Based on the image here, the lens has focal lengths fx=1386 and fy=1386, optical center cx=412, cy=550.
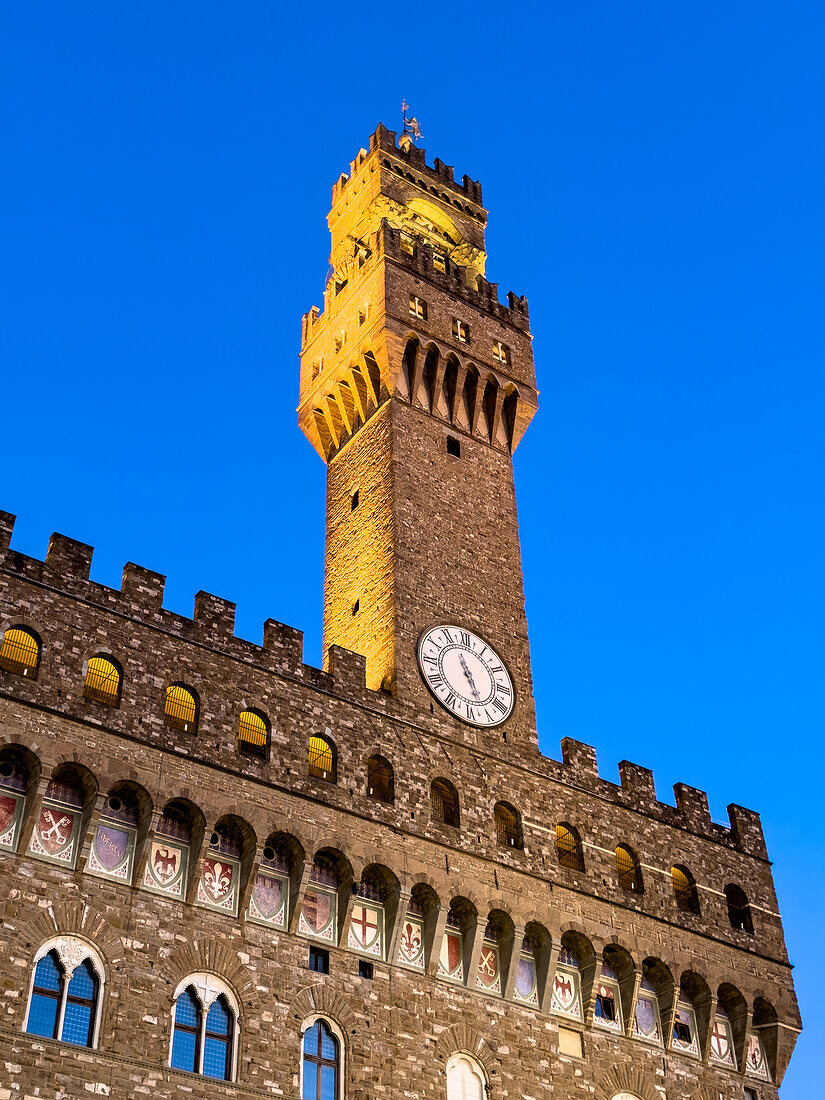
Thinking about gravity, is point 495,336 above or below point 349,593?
above

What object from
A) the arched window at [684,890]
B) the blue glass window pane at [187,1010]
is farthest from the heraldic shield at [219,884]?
the arched window at [684,890]

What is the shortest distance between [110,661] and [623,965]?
14.9 m

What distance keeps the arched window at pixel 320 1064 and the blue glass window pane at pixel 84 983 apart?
471 cm

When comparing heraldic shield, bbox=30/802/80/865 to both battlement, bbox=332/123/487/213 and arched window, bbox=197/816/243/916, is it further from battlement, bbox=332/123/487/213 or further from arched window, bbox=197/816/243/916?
battlement, bbox=332/123/487/213

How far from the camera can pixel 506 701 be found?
3669 cm

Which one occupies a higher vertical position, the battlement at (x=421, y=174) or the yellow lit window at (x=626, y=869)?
the battlement at (x=421, y=174)

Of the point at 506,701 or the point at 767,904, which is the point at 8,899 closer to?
the point at 506,701

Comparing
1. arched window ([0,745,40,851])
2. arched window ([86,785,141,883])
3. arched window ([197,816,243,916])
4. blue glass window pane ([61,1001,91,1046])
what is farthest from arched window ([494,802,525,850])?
arched window ([0,745,40,851])

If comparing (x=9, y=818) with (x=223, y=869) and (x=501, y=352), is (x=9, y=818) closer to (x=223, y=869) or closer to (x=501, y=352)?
(x=223, y=869)

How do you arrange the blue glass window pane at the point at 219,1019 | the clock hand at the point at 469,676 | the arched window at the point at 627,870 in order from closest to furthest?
1. the blue glass window pane at the point at 219,1019
2. the arched window at the point at 627,870
3. the clock hand at the point at 469,676

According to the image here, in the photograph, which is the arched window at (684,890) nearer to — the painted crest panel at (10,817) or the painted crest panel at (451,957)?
the painted crest panel at (451,957)

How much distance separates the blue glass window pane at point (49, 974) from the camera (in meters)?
25.4

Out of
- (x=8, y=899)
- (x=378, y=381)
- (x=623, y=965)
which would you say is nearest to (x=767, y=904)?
(x=623, y=965)

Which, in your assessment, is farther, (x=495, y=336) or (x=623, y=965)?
(x=495, y=336)
